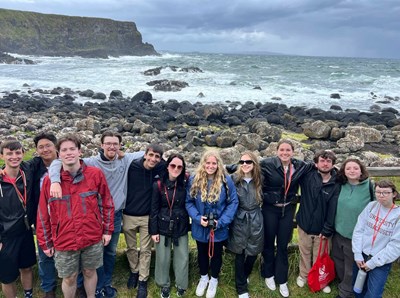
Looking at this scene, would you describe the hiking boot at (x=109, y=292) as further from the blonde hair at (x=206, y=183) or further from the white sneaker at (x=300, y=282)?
the white sneaker at (x=300, y=282)

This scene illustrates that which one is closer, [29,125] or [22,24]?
[29,125]

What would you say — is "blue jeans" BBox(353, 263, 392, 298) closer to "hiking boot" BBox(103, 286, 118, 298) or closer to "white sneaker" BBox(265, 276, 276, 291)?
"white sneaker" BBox(265, 276, 276, 291)

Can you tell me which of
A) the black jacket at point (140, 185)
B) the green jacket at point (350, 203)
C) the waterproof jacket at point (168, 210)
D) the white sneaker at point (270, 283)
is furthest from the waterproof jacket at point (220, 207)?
the green jacket at point (350, 203)

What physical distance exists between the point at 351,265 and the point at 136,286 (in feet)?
10.2

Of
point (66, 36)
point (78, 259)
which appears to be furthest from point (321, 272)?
point (66, 36)

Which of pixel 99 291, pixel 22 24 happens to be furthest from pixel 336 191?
pixel 22 24

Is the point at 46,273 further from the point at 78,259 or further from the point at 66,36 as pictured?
the point at 66,36

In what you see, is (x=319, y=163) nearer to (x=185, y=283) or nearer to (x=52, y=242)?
(x=185, y=283)

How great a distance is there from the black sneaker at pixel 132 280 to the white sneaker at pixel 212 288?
1.09 meters

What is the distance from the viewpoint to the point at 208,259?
17.4 ft

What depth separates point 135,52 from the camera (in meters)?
149

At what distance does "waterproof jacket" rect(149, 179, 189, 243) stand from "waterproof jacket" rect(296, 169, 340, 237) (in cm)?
173

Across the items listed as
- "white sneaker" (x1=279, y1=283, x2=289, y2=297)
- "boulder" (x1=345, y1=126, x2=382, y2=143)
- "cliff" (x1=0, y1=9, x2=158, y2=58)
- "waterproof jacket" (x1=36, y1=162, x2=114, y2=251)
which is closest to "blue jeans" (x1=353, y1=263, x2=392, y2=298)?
"white sneaker" (x1=279, y1=283, x2=289, y2=297)

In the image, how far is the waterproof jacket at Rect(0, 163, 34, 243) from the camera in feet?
14.3
